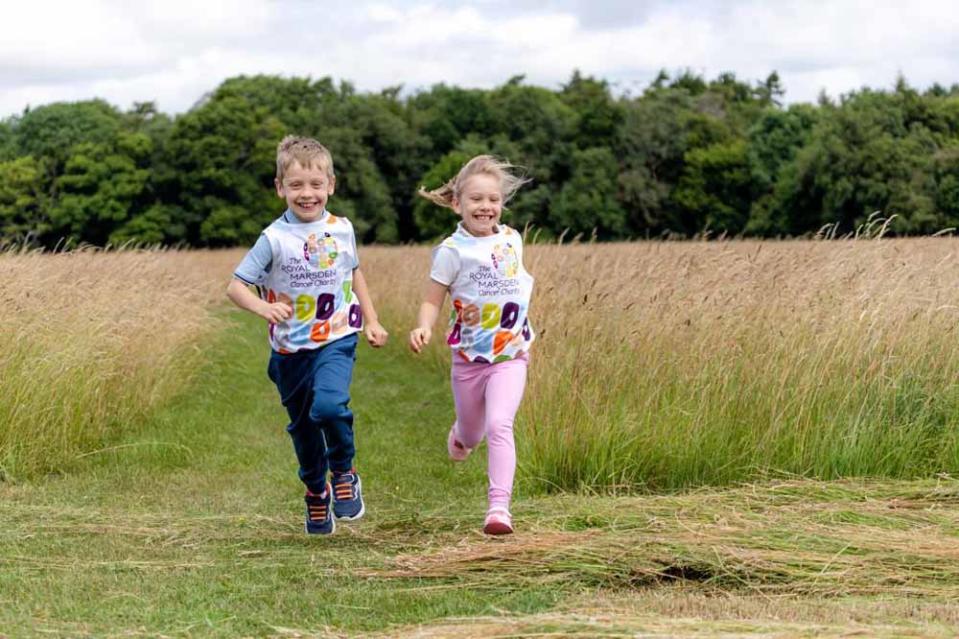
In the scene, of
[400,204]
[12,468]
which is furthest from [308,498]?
[400,204]

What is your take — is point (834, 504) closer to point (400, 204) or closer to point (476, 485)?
point (476, 485)

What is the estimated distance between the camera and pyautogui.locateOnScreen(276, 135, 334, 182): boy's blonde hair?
562 centimetres

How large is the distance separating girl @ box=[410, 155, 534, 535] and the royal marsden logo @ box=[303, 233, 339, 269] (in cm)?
49

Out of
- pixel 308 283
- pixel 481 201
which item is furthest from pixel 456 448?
pixel 481 201

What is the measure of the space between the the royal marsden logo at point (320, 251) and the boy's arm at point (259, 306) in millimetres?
259

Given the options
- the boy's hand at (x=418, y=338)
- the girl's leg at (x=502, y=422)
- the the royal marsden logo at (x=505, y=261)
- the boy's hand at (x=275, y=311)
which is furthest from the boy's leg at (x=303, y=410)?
the the royal marsden logo at (x=505, y=261)

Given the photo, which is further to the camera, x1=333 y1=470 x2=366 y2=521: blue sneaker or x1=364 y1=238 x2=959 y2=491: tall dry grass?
x1=364 y1=238 x2=959 y2=491: tall dry grass

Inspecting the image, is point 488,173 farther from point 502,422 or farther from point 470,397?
point 502,422

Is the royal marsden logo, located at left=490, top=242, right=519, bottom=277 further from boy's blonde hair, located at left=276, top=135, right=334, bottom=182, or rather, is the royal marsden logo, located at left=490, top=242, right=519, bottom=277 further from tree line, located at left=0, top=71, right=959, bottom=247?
tree line, located at left=0, top=71, right=959, bottom=247

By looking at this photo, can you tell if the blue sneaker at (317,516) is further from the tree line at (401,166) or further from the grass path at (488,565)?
the tree line at (401,166)

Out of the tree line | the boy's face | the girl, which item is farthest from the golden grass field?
the tree line

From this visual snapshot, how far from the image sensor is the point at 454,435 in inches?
238

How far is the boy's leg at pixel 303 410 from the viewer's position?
5.66 metres

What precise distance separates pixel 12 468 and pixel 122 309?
9.27 ft
